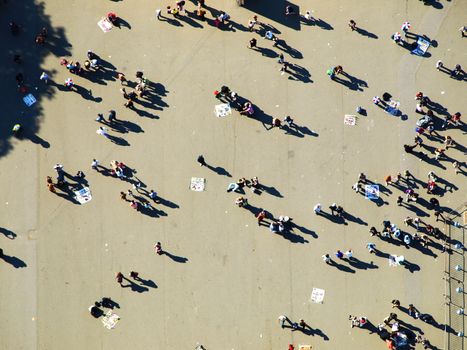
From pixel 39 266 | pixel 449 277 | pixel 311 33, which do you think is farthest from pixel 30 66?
pixel 449 277

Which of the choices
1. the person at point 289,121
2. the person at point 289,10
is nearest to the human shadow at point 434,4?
the person at point 289,10

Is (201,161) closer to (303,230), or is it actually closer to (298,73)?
(303,230)

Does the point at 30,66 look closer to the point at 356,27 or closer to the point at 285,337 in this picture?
the point at 356,27

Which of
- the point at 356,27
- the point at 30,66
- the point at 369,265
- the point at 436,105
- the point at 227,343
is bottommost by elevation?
the point at 227,343

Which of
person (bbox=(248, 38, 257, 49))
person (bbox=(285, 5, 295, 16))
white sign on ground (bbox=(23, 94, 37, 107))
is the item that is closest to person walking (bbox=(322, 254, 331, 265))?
person (bbox=(248, 38, 257, 49))

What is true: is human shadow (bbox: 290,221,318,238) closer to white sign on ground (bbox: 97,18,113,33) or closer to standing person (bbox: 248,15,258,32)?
standing person (bbox: 248,15,258,32)

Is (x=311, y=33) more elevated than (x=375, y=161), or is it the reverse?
(x=311, y=33)

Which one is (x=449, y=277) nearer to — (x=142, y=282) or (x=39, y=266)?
(x=142, y=282)
